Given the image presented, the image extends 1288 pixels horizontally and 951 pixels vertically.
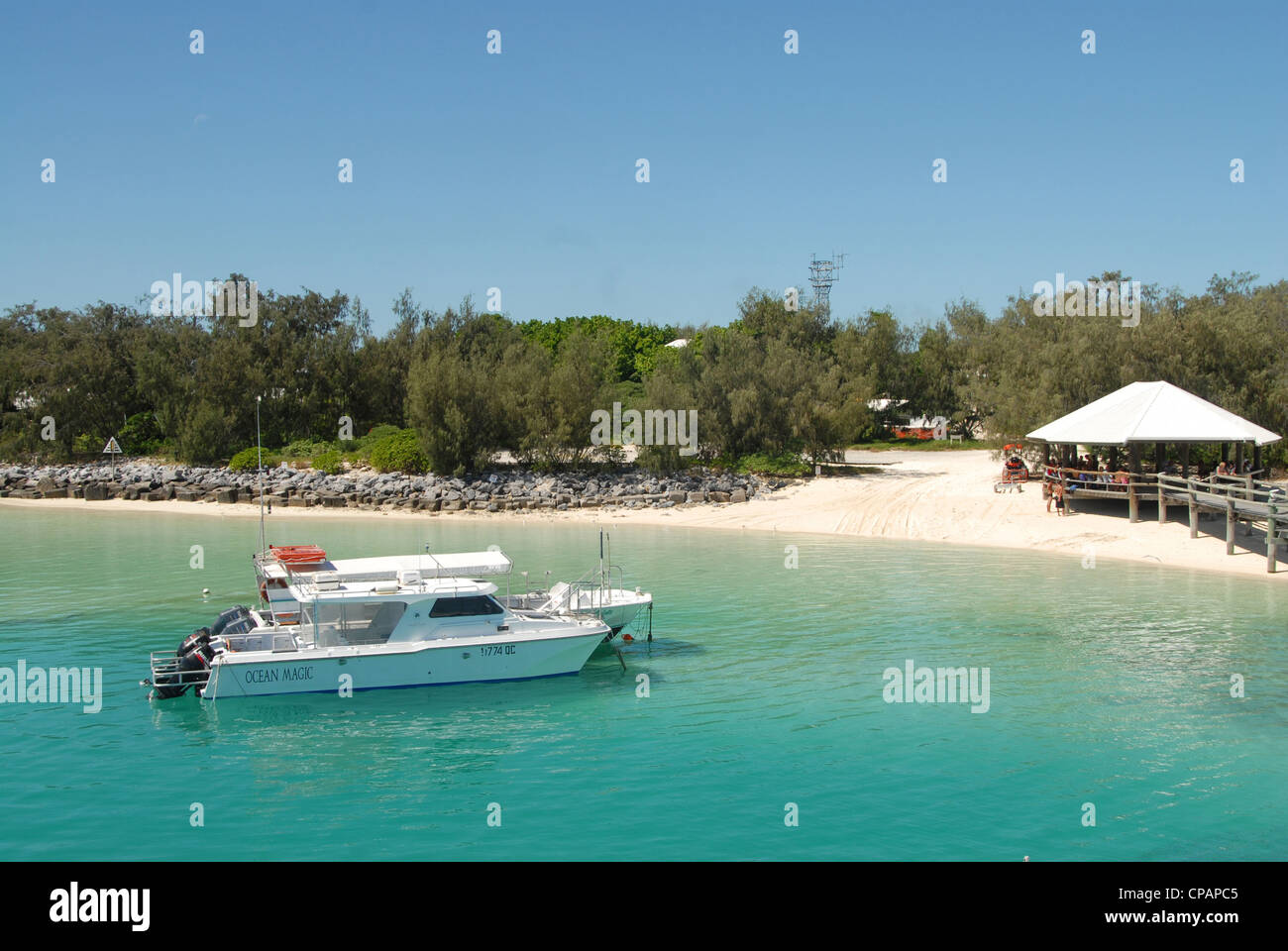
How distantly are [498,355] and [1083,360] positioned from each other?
108 feet

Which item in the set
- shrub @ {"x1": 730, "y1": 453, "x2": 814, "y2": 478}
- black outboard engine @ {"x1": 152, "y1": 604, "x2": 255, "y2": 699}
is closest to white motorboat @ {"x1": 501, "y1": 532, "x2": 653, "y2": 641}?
black outboard engine @ {"x1": 152, "y1": 604, "x2": 255, "y2": 699}

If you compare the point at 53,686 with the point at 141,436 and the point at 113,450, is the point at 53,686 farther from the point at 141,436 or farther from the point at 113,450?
the point at 141,436

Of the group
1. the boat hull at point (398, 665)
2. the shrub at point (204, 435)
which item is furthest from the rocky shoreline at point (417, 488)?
the boat hull at point (398, 665)

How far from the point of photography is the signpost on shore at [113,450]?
56.8 m

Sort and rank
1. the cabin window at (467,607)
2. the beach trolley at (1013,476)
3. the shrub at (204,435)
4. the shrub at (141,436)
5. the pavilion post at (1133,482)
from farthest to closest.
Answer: the shrub at (141,436) → the shrub at (204,435) → the beach trolley at (1013,476) → the pavilion post at (1133,482) → the cabin window at (467,607)

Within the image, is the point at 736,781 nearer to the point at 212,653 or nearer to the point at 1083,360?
the point at 212,653

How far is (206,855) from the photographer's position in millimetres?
12148

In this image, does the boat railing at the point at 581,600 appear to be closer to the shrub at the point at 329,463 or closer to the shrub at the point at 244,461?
the shrub at the point at 329,463

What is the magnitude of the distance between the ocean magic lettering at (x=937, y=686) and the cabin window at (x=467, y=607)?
7.23 m

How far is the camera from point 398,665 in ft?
60.7

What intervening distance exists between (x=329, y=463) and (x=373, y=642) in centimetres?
3599

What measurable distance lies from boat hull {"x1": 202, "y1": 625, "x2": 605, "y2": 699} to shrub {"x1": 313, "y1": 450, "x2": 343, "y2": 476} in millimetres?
35556

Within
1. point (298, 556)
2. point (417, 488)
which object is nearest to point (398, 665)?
point (298, 556)
